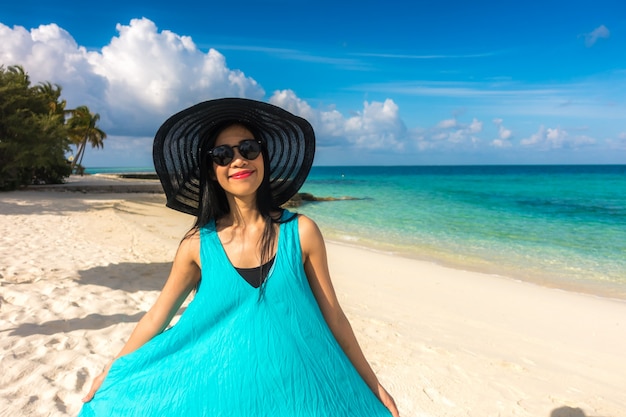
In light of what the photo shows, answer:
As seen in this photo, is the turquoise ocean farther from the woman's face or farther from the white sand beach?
the woman's face

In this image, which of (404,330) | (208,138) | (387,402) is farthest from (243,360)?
(404,330)

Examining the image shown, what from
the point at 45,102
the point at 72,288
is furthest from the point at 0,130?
the point at 72,288

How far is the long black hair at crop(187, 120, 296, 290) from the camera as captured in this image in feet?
5.49

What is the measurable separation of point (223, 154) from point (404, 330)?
4.31 metres

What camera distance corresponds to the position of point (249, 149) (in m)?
1.72

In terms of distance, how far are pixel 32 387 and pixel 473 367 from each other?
4.02 metres

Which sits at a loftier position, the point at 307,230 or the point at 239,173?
the point at 239,173

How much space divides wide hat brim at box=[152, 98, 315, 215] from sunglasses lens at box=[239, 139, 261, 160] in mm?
131

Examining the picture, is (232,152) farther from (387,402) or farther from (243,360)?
(387,402)

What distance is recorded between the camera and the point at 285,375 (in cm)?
145

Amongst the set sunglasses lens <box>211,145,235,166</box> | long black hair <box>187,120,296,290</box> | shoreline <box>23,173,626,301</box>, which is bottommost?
shoreline <box>23,173,626,301</box>

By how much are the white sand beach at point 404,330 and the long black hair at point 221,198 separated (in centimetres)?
220

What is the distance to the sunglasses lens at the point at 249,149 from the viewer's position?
1.72m

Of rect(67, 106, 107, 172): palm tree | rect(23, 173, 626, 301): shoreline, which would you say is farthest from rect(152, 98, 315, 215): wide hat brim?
rect(67, 106, 107, 172): palm tree
